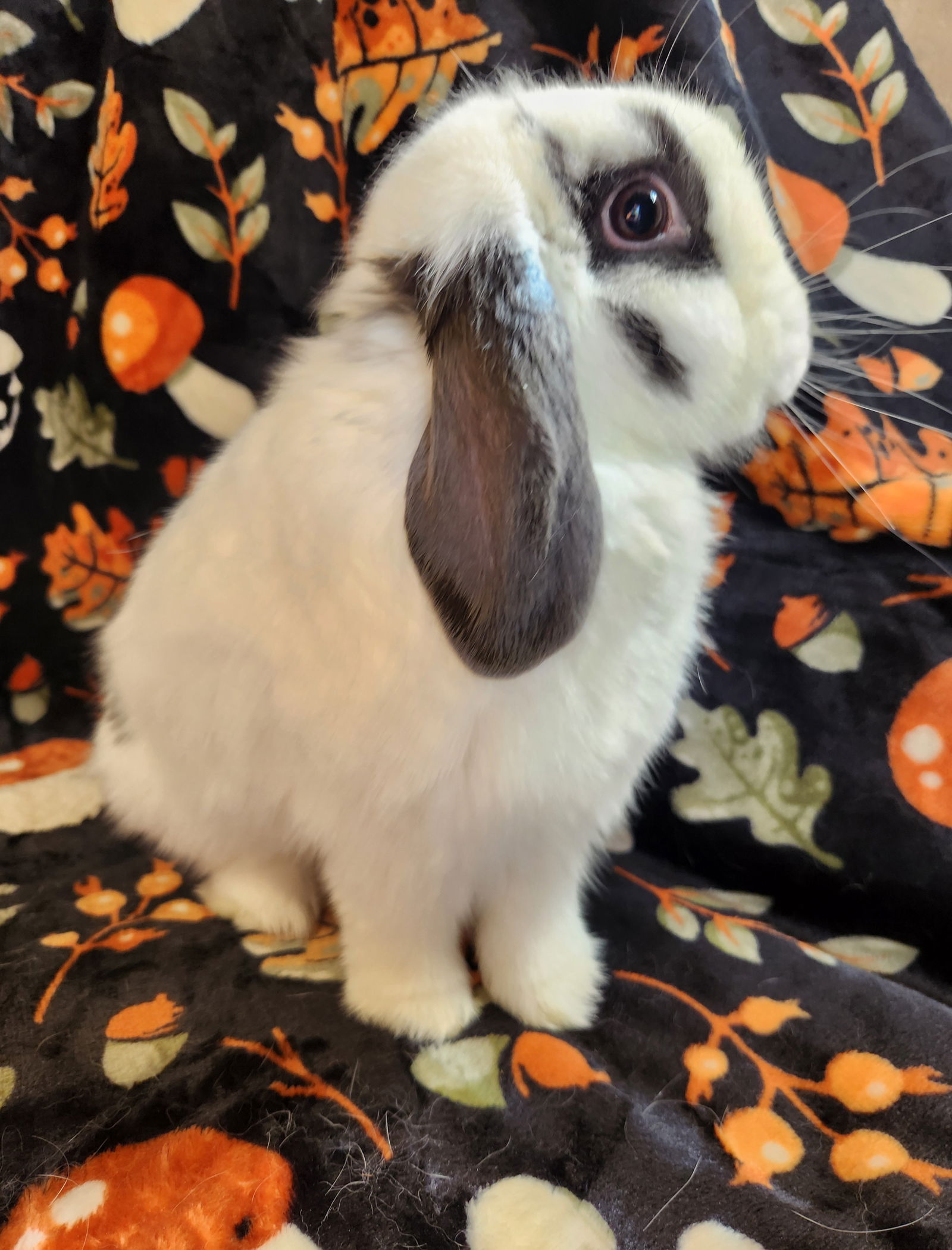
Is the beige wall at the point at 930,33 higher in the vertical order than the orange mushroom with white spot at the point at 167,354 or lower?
higher

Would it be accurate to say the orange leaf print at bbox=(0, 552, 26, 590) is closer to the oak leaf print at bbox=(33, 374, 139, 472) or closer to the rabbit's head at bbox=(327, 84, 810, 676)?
the oak leaf print at bbox=(33, 374, 139, 472)

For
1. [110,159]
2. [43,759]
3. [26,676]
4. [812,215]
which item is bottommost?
[43,759]

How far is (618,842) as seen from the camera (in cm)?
115

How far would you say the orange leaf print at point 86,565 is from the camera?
4.21ft

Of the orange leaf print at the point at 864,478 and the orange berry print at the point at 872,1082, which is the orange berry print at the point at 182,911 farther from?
the orange leaf print at the point at 864,478

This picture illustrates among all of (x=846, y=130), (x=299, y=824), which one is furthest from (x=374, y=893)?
(x=846, y=130)

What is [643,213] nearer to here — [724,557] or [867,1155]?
[724,557]

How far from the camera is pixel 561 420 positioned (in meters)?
0.54

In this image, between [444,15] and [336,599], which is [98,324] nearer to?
[444,15]

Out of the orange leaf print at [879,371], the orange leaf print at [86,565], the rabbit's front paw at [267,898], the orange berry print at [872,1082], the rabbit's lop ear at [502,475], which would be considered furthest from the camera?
the orange leaf print at [86,565]

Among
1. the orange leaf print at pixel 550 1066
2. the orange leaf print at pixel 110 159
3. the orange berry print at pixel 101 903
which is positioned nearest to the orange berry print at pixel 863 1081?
the orange leaf print at pixel 550 1066

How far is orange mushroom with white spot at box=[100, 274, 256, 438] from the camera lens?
1.17 m

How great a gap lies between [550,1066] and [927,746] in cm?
58

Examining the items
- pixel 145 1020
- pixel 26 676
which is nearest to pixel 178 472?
pixel 26 676
